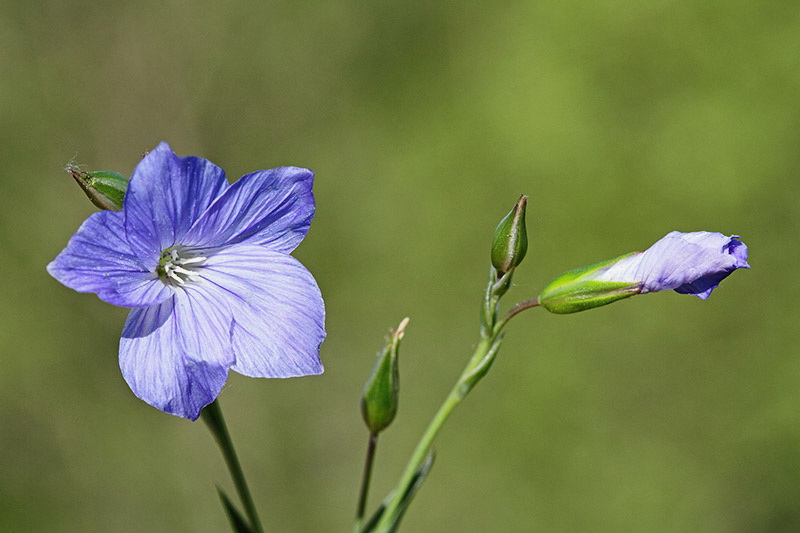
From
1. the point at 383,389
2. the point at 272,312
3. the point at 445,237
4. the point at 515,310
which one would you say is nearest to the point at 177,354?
the point at 272,312

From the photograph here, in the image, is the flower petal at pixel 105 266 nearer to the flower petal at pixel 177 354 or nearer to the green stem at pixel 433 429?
the flower petal at pixel 177 354

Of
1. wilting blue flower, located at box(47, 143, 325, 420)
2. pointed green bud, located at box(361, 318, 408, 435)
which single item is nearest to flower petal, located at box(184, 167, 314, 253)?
wilting blue flower, located at box(47, 143, 325, 420)

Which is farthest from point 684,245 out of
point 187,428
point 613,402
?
point 187,428

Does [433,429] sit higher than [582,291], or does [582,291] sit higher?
[582,291]

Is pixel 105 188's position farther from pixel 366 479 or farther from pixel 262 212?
pixel 366 479

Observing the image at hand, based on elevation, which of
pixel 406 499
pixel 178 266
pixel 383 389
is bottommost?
pixel 406 499

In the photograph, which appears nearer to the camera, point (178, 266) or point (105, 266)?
point (105, 266)
